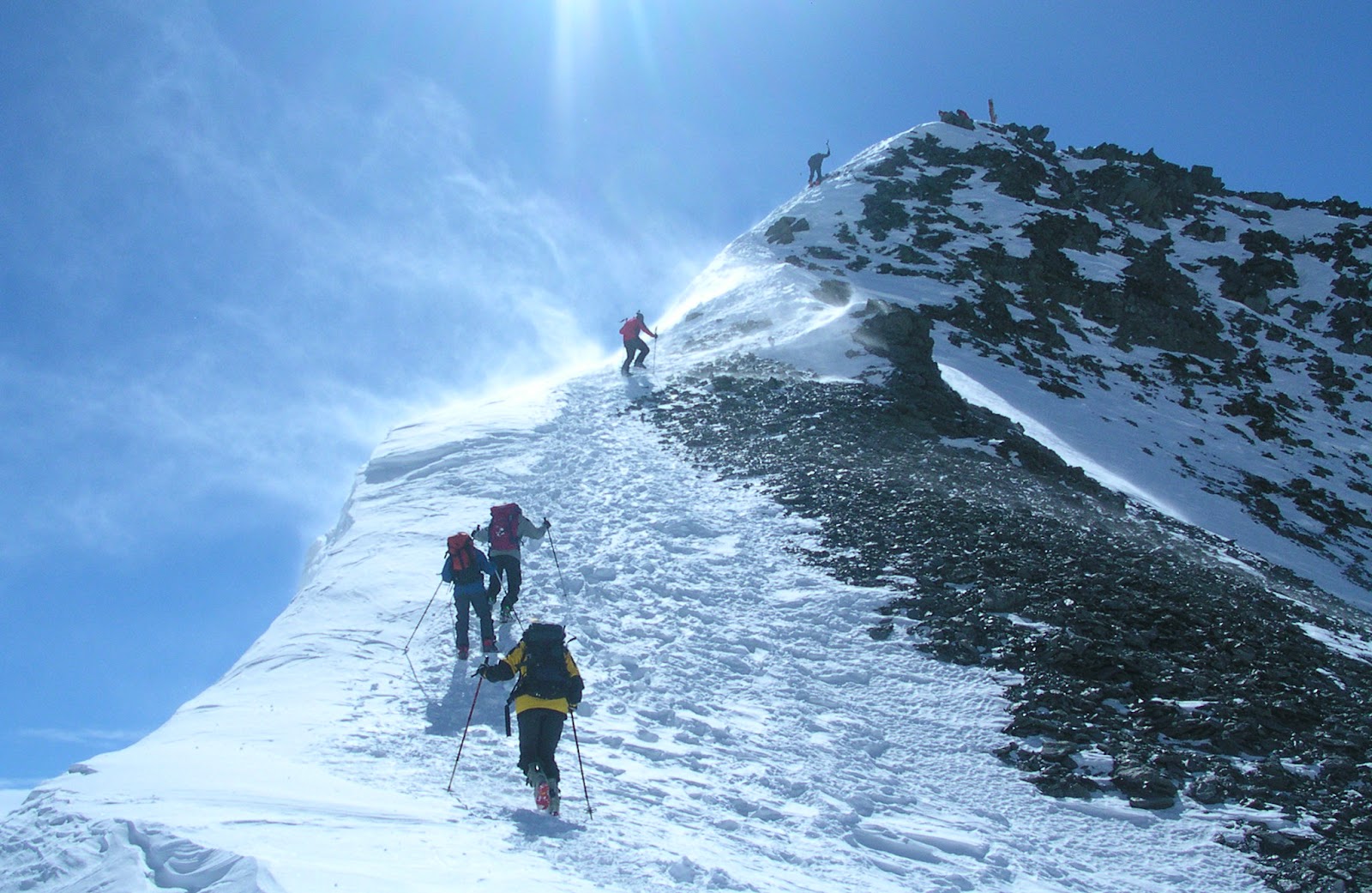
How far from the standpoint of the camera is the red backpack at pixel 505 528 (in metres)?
10.6

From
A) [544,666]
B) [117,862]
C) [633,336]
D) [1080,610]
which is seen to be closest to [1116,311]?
[633,336]

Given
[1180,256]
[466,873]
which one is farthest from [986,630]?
[1180,256]

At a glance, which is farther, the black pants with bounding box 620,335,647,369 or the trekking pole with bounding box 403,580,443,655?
the black pants with bounding box 620,335,647,369

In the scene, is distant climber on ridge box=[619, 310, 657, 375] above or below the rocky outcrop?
Result: above

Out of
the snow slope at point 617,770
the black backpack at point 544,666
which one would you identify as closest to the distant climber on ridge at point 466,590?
the snow slope at point 617,770

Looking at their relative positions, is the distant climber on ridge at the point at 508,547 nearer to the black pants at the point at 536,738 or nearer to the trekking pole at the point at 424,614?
the trekking pole at the point at 424,614

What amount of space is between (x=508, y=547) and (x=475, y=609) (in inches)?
48.6

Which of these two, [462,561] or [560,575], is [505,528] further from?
[560,575]

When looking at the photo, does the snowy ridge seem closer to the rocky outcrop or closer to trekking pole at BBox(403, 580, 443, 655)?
the rocky outcrop

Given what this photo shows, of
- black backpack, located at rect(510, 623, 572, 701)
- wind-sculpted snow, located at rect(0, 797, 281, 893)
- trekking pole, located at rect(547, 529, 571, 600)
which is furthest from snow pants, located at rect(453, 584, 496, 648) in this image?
wind-sculpted snow, located at rect(0, 797, 281, 893)

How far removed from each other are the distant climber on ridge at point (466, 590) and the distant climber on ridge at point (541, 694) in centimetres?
287

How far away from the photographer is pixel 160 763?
6363mm

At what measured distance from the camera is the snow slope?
4973mm

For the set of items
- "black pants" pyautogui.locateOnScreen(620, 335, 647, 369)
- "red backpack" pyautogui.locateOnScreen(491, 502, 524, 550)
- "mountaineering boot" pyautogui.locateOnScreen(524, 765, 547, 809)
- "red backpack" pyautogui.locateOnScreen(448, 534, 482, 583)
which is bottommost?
"mountaineering boot" pyautogui.locateOnScreen(524, 765, 547, 809)
